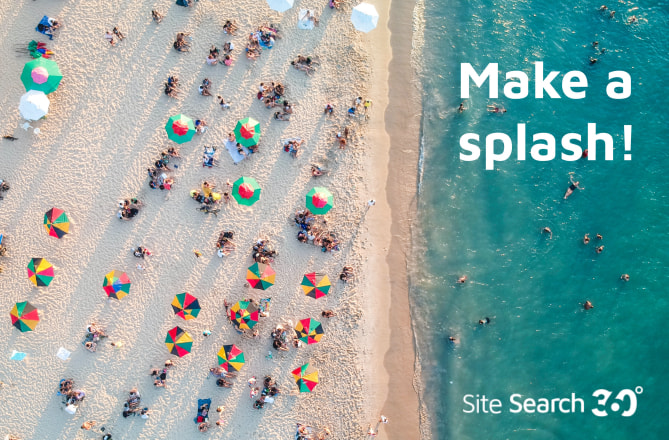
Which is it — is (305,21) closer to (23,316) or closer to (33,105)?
(33,105)

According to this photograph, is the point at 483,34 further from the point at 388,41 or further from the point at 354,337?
the point at 354,337

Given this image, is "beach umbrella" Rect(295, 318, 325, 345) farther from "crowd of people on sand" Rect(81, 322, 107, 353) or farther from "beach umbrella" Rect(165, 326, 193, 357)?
"crowd of people on sand" Rect(81, 322, 107, 353)

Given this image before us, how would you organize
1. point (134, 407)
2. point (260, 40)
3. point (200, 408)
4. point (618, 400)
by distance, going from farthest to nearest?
point (618, 400)
point (260, 40)
point (134, 407)
point (200, 408)

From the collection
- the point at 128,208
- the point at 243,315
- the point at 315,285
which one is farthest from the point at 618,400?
the point at 128,208

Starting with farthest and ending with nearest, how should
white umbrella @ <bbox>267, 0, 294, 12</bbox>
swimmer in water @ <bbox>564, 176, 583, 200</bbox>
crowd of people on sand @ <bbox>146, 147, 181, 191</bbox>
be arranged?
swimmer in water @ <bbox>564, 176, 583, 200</bbox> < crowd of people on sand @ <bbox>146, 147, 181, 191</bbox> < white umbrella @ <bbox>267, 0, 294, 12</bbox>

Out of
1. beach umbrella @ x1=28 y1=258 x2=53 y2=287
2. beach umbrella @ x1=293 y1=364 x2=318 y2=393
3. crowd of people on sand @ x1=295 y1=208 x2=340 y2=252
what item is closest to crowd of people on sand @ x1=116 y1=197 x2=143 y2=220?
beach umbrella @ x1=28 y1=258 x2=53 y2=287

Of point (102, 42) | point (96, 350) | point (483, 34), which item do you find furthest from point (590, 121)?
point (96, 350)
